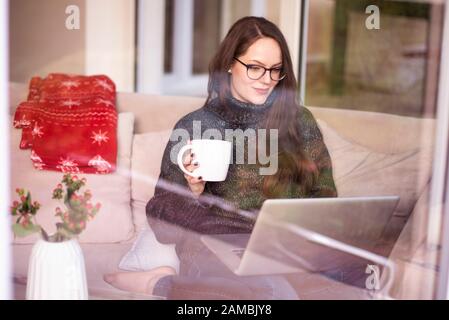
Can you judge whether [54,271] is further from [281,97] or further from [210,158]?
[281,97]

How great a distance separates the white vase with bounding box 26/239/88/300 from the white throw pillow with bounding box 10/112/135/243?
0.46ft

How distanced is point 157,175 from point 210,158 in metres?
0.33

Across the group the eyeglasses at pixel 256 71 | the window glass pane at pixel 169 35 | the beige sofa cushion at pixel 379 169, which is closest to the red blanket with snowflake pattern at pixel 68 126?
the eyeglasses at pixel 256 71

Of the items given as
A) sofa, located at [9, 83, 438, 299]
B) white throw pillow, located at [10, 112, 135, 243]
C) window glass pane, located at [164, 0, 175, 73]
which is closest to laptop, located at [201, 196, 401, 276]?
sofa, located at [9, 83, 438, 299]

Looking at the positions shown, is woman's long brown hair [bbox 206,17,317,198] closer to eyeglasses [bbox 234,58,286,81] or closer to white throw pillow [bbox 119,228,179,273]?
eyeglasses [bbox 234,58,286,81]

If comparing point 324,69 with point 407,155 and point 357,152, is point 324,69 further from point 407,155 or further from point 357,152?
point 407,155

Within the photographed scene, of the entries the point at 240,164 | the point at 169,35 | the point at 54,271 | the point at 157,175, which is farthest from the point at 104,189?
the point at 169,35

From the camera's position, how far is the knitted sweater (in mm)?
1708

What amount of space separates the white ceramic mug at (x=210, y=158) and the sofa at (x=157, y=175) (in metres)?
0.26

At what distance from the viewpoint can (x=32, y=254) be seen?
4.53 feet

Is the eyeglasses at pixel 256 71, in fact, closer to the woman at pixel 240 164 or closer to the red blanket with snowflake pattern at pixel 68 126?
the woman at pixel 240 164

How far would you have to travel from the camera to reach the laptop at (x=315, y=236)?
138cm

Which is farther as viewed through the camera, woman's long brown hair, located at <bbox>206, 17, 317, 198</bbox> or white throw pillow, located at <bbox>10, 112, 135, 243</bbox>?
woman's long brown hair, located at <bbox>206, 17, 317, 198</bbox>
